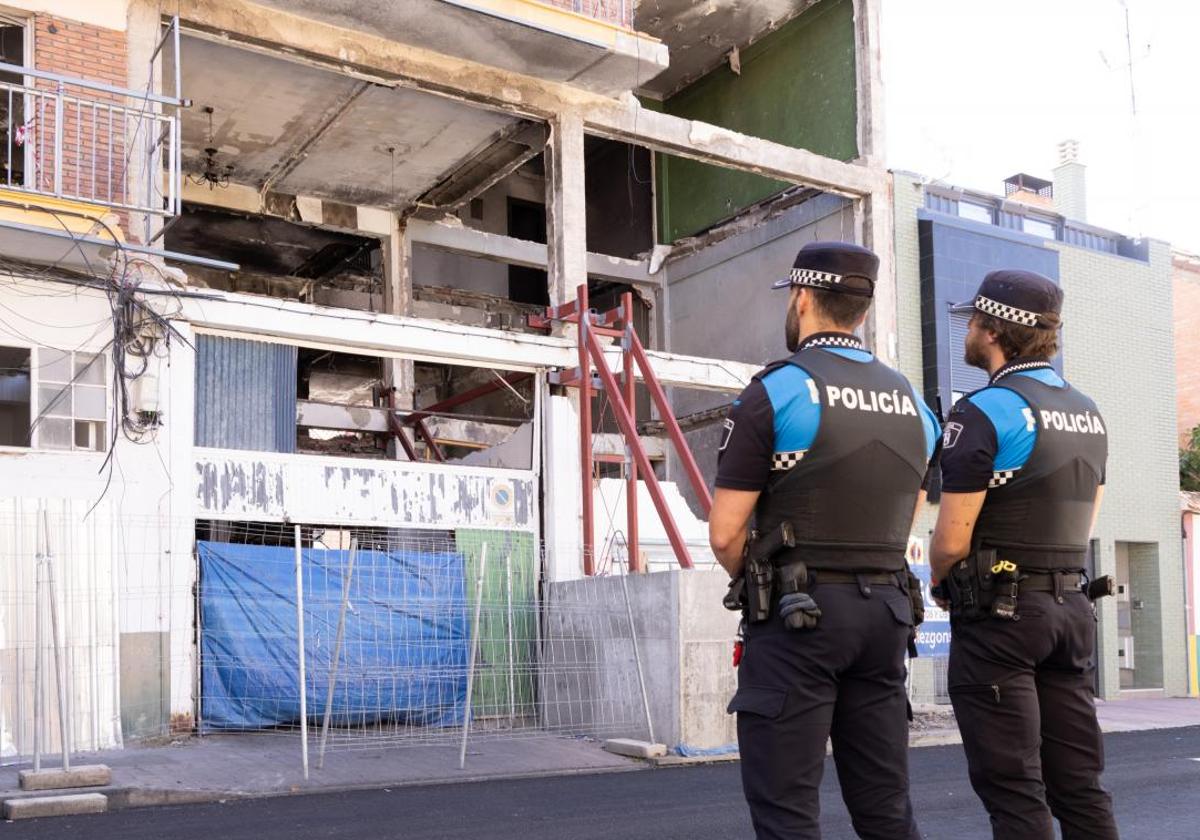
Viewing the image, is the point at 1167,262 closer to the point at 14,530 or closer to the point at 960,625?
the point at 14,530

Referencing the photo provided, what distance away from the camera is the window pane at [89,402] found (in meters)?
12.6

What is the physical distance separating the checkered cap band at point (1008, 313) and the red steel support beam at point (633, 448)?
8.59m

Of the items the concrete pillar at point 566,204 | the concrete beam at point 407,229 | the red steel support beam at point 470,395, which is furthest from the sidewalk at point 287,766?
the concrete beam at point 407,229

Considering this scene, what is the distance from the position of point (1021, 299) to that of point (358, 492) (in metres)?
10.7

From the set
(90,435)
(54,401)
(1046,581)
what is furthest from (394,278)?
(1046,581)

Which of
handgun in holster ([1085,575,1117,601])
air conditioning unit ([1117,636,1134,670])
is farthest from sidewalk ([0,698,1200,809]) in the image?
air conditioning unit ([1117,636,1134,670])

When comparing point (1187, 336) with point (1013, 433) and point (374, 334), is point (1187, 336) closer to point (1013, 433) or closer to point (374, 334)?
point (374, 334)

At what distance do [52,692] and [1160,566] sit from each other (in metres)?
17.7

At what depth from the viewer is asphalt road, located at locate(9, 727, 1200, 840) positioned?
7.55 metres

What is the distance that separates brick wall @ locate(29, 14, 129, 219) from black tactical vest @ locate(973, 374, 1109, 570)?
10.2 meters

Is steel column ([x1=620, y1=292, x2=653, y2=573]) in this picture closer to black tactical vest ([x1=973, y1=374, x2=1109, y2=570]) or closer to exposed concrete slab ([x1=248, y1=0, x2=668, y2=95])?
exposed concrete slab ([x1=248, y1=0, x2=668, y2=95])

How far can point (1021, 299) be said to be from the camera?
4.80m

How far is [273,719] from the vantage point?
1289 cm

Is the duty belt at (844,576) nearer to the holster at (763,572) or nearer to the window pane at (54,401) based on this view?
the holster at (763,572)
